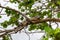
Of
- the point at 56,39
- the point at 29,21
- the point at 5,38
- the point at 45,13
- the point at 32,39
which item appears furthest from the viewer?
the point at 32,39

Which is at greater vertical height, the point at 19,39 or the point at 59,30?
the point at 59,30

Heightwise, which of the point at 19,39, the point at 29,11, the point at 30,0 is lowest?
the point at 19,39

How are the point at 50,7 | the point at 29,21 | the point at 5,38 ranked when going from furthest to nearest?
the point at 50,7 → the point at 5,38 → the point at 29,21

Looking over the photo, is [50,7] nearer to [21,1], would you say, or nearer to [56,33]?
[21,1]

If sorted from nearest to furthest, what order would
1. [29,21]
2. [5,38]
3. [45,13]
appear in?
1. [29,21]
2. [5,38]
3. [45,13]

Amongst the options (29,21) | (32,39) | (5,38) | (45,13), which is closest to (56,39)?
(29,21)

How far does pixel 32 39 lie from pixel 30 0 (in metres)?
1.33

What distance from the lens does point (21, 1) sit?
4.70 ft

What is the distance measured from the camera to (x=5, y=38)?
100 centimetres

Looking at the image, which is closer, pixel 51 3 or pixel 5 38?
pixel 5 38

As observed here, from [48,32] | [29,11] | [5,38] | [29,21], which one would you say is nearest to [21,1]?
[29,11]

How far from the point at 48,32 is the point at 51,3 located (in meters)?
0.94

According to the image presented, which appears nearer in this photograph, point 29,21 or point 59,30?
point 59,30

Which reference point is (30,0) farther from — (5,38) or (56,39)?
(56,39)
